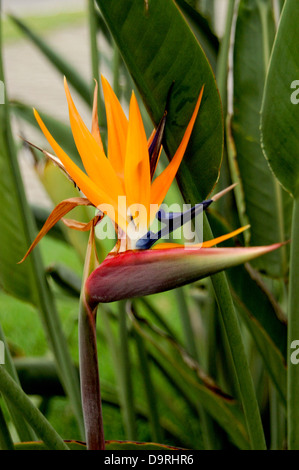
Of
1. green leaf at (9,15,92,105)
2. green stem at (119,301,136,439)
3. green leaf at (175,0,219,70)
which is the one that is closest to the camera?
green leaf at (175,0,219,70)

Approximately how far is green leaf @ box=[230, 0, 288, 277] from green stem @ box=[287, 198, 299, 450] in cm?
17

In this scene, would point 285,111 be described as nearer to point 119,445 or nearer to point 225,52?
point 225,52

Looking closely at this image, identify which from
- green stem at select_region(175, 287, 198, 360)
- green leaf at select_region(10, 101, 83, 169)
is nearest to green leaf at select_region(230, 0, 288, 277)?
green stem at select_region(175, 287, 198, 360)

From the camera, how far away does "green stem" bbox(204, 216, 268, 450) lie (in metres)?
0.42

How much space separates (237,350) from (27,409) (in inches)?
6.5

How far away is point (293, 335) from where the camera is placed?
479mm

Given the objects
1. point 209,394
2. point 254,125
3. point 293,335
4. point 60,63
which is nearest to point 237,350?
point 293,335

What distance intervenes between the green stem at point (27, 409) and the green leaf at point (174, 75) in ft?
0.59

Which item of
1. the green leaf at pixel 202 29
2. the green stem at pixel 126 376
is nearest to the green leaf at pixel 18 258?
the green stem at pixel 126 376

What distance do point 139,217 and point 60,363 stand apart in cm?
33

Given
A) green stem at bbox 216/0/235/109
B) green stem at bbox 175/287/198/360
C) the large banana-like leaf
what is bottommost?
green stem at bbox 175/287/198/360

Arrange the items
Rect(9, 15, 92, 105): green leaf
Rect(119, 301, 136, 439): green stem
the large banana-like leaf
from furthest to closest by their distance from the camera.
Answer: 1. Rect(9, 15, 92, 105): green leaf
2. Rect(119, 301, 136, 439): green stem
3. the large banana-like leaf

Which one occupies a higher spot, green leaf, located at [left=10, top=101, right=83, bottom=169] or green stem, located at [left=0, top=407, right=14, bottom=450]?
green leaf, located at [left=10, top=101, right=83, bottom=169]

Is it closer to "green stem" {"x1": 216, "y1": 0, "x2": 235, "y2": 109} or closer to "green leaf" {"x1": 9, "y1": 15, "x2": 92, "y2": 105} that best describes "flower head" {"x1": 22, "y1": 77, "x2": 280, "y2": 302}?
"green stem" {"x1": 216, "y1": 0, "x2": 235, "y2": 109}
